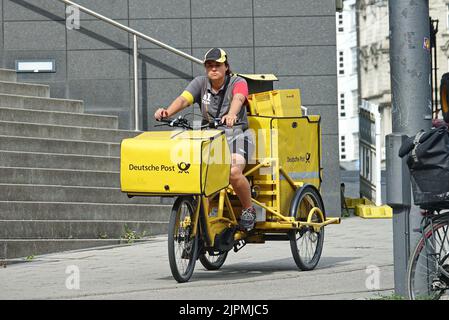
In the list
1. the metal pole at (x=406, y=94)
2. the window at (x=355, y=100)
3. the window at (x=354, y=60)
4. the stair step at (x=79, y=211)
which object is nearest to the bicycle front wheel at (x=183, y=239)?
the metal pole at (x=406, y=94)

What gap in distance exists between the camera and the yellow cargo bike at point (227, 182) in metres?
9.33

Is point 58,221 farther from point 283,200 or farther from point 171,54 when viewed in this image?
point 171,54

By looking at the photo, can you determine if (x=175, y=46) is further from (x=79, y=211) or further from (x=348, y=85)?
(x=348, y=85)

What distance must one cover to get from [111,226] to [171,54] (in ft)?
14.5

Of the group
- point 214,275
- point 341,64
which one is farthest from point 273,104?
point 341,64

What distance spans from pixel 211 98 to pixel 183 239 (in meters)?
1.33

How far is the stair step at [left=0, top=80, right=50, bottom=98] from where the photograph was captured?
53.9 feet

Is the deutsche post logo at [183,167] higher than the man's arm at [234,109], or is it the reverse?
the man's arm at [234,109]

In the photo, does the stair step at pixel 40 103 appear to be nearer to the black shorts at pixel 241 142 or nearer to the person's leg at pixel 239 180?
the black shorts at pixel 241 142

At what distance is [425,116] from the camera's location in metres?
7.99

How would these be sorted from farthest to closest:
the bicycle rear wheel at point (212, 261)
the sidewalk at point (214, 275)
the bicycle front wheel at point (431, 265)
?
the bicycle rear wheel at point (212, 261)
the sidewalk at point (214, 275)
the bicycle front wheel at point (431, 265)

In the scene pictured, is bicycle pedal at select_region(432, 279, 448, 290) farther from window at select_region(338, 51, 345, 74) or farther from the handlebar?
window at select_region(338, 51, 345, 74)

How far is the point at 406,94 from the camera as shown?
26.1ft

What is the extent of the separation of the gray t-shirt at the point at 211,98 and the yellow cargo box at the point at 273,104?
639mm
